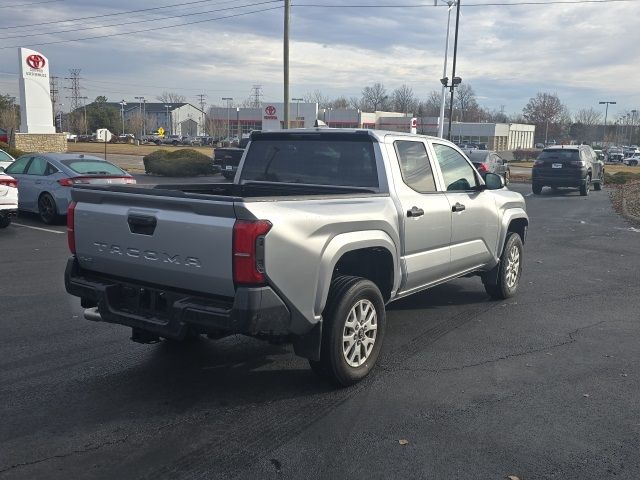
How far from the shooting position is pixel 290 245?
396 centimetres

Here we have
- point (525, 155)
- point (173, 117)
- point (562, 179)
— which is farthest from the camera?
point (173, 117)

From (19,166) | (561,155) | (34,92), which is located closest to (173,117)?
(34,92)

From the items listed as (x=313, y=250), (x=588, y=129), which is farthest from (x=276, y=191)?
(x=588, y=129)

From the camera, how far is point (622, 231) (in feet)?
45.6

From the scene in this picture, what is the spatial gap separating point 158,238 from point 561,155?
2116 cm

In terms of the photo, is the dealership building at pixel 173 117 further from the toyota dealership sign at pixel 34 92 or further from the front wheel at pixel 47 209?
the front wheel at pixel 47 209

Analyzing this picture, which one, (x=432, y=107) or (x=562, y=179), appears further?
(x=432, y=107)

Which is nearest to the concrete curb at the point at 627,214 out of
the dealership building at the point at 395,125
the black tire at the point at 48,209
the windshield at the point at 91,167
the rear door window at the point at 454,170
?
the rear door window at the point at 454,170

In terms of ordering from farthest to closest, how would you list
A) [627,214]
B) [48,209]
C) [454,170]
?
[627,214]
[48,209]
[454,170]

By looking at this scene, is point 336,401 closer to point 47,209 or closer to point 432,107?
point 47,209

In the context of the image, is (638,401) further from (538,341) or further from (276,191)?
(276,191)

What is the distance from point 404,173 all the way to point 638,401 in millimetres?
2612

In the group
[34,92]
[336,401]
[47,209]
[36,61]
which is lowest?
[336,401]

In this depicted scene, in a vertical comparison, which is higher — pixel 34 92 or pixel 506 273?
pixel 34 92
